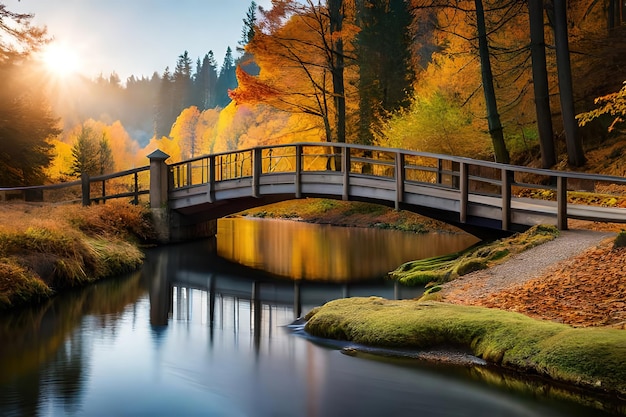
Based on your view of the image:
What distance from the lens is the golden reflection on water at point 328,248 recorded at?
16.3 meters

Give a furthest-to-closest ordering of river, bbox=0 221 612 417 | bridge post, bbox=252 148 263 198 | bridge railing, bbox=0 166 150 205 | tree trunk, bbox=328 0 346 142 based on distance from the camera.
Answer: tree trunk, bbox=328 0 346 142 → bridge railing, bbox=0 166 150 205 → bridge post, bbox=252 148 263 198 → river, bbox=0 221 612 417

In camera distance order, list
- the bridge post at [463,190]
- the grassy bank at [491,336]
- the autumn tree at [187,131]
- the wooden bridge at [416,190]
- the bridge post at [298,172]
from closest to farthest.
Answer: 1. the grassy bank at [491,336]
2. the wooden bridge at [416,190]
3. the bridge post at [463,190]
4. the bridge post at [298,172]
5. the autumn tree at [187,131]

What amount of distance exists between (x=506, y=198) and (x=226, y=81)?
9092 cm

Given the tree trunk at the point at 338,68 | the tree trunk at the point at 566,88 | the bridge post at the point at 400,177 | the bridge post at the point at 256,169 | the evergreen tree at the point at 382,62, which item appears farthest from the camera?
the evergreen tree at the point at 382,62

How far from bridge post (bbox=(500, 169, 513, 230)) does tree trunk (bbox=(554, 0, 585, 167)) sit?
6.11 meters

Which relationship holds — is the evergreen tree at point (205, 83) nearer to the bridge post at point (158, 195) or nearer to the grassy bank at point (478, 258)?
the bridge post at point (158, 195)

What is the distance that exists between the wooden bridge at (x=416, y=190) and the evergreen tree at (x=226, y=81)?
7357 cm

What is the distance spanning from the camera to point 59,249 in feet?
42.1

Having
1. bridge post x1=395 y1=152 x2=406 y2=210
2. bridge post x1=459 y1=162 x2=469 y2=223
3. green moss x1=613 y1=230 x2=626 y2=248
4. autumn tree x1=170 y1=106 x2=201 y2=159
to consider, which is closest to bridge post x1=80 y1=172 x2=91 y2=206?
bridge post x1=395 y1=152 x2=406 y2=210

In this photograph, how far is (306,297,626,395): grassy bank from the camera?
6.49 m

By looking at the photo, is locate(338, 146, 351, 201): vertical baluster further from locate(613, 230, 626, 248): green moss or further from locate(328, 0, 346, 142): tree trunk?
locate(328, 0, 346, 142): tree trunk

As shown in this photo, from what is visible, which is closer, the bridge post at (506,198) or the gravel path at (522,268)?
the gravel path at (522,268)

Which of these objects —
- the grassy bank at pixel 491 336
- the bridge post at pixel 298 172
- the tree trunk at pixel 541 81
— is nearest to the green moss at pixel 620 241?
the grassy bank at pixel 491 336

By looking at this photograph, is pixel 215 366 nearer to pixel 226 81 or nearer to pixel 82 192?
pixel 82 192
